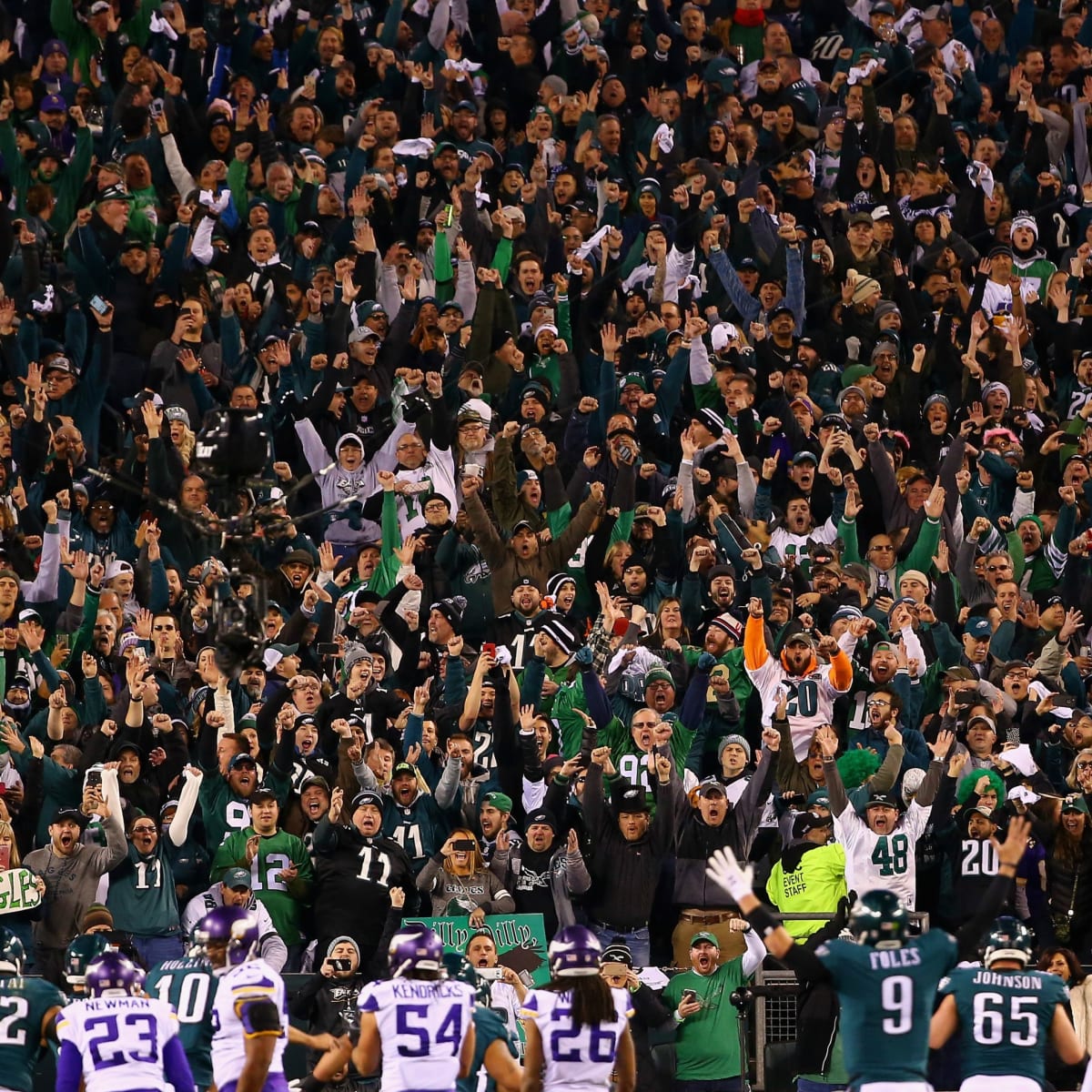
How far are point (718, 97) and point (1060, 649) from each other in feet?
26.6

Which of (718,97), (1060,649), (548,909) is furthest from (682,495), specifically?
(718,97)

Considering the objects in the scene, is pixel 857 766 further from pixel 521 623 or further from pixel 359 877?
pixel 359 877

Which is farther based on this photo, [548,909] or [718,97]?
[718,97]

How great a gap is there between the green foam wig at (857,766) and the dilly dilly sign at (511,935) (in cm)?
263

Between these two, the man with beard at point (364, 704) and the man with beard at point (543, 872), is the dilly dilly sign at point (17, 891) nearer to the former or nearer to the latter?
the man with beard at point (364, 704)

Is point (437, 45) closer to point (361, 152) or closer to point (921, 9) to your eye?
point (361, 152)

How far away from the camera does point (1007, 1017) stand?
595 inches

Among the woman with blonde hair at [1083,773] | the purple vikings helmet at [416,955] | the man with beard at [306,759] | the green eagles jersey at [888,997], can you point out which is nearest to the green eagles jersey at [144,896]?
the man with beard at [306,759]

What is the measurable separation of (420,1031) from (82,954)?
2458 millimetres

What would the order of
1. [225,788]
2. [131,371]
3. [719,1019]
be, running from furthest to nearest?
[131,371], [225,788], [719,1019]

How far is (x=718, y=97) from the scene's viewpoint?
2767 cm

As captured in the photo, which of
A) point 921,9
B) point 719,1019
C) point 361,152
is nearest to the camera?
point 719,1019

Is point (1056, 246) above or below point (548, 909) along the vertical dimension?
above

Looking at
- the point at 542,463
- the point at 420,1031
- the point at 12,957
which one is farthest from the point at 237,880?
the point at 542,463
